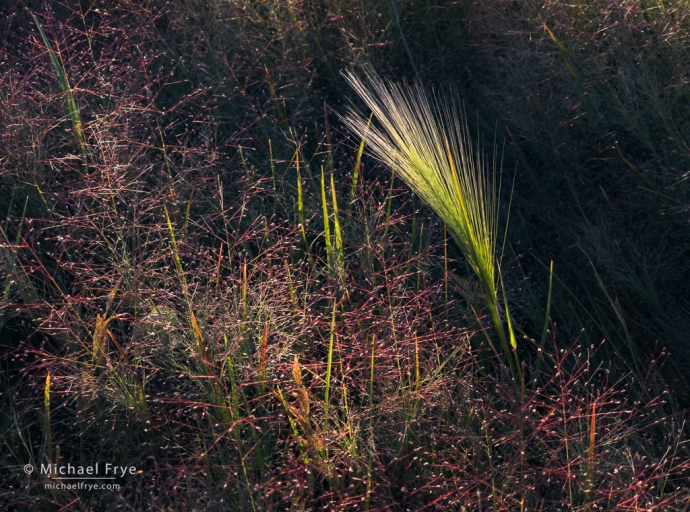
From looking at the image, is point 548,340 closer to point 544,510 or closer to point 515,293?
point 515,293

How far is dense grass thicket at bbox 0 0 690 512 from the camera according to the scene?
152 centimetres

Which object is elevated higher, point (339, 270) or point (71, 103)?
point (71, 103)

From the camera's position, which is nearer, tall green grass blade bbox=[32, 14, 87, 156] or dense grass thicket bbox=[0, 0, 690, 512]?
dense grass thicket bbox=[0, 0, 690, 512]

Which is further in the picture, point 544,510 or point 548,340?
point 548,340

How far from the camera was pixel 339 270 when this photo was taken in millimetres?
1717

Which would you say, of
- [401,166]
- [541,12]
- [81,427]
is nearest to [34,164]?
[81,427]

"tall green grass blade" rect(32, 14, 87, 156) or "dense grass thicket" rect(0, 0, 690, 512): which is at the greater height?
"tall green grass blade" rect(32, 14, 87, 156)

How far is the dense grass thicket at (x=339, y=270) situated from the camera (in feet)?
4.99

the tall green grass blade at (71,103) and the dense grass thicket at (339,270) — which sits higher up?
the tall green grass blade at (71,103)

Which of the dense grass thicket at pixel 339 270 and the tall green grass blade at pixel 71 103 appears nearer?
the dense grass thicket at pixel 339 270

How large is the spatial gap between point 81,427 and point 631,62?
1.98m

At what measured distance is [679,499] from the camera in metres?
1.55

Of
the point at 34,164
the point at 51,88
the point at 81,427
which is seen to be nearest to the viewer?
the point at 81,427

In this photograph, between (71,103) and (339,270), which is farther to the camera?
(71,103)
